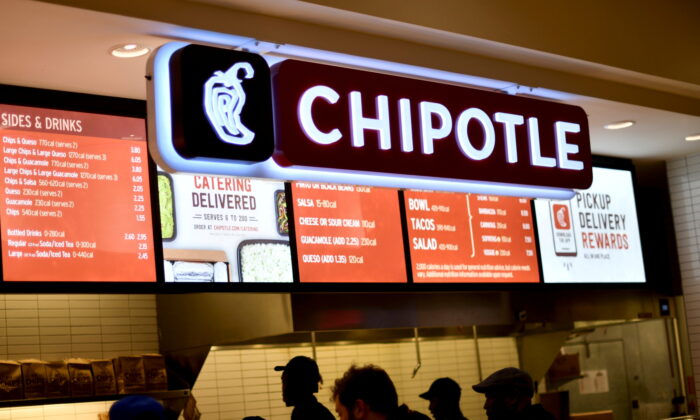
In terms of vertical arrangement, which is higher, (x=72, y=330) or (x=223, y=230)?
(x=223, y=230)

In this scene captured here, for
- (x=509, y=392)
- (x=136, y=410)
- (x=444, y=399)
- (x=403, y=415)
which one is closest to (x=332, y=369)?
(x=444, y=399)

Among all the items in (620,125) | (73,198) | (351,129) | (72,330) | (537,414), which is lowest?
(537,414)

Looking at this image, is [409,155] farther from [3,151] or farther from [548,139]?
[3,151]

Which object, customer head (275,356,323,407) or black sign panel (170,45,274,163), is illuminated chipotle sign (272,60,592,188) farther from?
customer head (275,356,323,407)

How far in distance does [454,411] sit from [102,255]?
1.59 m

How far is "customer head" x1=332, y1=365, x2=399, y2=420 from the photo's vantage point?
305 centimetres

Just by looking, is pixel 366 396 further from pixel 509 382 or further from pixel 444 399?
pixel 444 399

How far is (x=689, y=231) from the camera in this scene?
676cm

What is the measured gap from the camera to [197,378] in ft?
18.6

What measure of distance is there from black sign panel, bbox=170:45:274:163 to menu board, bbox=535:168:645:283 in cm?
251

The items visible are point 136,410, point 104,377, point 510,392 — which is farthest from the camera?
point 104,377

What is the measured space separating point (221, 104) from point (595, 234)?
10.4 ft

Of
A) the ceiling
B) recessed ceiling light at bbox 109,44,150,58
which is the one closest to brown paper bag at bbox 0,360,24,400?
the ceiling

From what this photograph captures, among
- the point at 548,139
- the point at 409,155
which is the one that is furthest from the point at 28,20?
the point at 548,139
